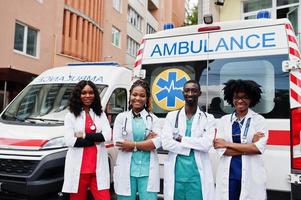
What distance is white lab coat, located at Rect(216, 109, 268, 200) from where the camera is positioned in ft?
10.6

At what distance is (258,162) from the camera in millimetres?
3295

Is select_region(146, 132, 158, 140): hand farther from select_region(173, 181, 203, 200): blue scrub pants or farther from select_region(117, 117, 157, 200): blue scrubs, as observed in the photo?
select_region(173, 181, 203, 200): blue scrub pants

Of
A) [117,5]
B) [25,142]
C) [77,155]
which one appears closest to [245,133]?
[77,155]

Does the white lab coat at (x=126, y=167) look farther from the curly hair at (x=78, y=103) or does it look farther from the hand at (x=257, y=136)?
the hand at (x=257, y=136)

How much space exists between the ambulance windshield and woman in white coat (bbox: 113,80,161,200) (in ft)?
5.24

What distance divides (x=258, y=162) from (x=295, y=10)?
6.44 m

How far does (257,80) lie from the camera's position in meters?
4.12

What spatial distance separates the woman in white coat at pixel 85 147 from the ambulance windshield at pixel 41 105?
1.06m

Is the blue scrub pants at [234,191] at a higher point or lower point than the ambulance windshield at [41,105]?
lower

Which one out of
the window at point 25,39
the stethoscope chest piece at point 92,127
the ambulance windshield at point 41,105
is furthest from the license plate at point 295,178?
the window at point 25,39

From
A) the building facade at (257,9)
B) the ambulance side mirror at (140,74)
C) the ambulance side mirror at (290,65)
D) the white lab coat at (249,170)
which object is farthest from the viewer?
the building facade at (257,9)

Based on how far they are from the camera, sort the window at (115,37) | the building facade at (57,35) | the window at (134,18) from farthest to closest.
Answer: the window at (134,18)
the window at (115,37)
the building facade at (57,35)

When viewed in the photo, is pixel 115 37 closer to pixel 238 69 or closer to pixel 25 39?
pixel 25 39

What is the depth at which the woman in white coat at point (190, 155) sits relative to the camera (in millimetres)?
3439
